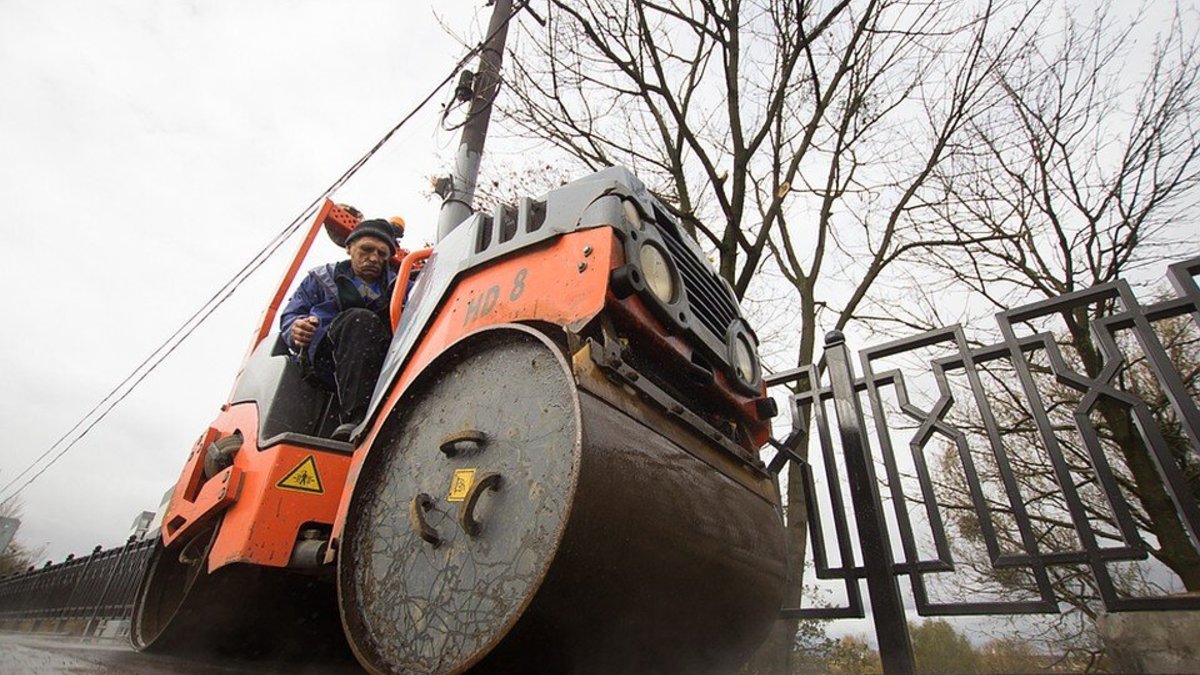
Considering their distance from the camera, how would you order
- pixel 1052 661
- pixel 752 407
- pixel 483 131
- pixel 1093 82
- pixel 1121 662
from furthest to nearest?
pixel 1052 661, pixel 1093 82, pixel 483 131, pixel 752 407, pixel 1121 662

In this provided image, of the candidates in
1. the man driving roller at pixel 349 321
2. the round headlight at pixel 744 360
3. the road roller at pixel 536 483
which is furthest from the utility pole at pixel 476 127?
the round headlight at pixel 744 360

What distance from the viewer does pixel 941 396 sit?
2352 millimetres

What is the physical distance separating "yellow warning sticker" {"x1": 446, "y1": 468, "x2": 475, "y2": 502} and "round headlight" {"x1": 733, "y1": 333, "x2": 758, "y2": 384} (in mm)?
1069

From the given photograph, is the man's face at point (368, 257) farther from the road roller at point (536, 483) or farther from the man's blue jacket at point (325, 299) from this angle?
the road roller at point (536, 483)

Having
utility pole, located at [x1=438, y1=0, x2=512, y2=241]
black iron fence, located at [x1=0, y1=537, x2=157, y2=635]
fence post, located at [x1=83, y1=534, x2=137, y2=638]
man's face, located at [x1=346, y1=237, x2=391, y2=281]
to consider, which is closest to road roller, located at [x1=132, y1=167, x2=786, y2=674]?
man's face, located at [x1=346, y1=237, x2=391, y2=281]

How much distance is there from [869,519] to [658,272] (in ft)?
4.90

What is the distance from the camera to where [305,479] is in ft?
7.00

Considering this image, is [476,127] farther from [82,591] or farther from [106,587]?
[82,591]

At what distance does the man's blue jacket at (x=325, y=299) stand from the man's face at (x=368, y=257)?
0.08 meters

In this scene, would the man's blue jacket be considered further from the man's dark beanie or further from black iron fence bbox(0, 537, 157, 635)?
black iron fence bbox(0, 537, 157, 635)

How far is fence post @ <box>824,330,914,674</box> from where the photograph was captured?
2164 mm

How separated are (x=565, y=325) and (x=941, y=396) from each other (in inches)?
69.5

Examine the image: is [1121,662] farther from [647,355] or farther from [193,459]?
[193,459]

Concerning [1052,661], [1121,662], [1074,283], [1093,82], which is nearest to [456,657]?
[1121,662]
